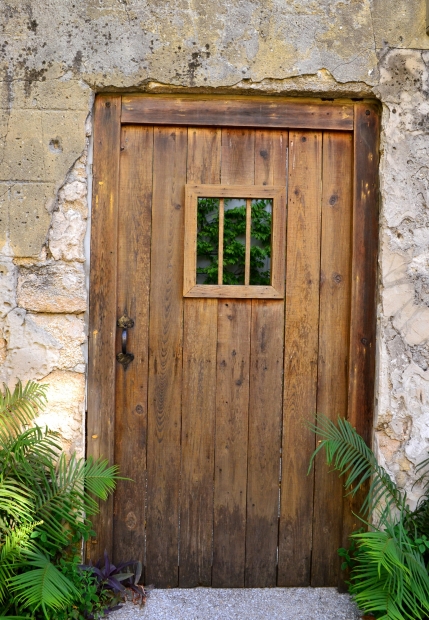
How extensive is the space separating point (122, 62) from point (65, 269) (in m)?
0.93

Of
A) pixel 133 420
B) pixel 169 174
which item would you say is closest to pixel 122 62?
pixel 169 174

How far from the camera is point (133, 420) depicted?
106 inches

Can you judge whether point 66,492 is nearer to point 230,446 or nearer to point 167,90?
point 230,446

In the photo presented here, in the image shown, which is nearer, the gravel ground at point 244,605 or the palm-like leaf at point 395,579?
the palm-like leaf at point 395,579

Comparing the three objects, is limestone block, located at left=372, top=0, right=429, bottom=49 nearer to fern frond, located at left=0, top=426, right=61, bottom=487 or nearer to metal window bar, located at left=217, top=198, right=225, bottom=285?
metal window bar, located at left=217, top=198, right=225, bottom=285

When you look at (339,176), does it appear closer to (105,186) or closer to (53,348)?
(105,186)

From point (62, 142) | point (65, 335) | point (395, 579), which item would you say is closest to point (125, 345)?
point (65, 335)

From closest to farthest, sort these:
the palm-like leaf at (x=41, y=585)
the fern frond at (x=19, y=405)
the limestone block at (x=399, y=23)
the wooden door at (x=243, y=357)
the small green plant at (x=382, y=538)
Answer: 1. the palm-like leaf at (x=41, y=585)
2. the small green plant at (x=382, y=538)
3. the fern frond at (x=19, y=405)
4. the limestone block at (x=399, y=23)
5. the wooden door at (x=243, y=357)

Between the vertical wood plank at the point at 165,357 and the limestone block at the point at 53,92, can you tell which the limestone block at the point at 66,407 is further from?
the limestone block at the point at 53,92

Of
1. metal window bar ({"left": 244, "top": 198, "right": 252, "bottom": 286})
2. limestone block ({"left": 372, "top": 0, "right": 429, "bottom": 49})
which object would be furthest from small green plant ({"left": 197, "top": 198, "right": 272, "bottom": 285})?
limestone block ({"left": 372, "top": 0, "right": 429, "bottom": 49})

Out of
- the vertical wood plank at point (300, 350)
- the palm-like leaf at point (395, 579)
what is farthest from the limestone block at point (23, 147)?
the palm-like leaf at point (395, 579)

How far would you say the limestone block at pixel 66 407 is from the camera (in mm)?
2572

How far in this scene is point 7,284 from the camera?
2.54 m

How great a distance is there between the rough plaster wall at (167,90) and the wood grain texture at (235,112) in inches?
3.0
